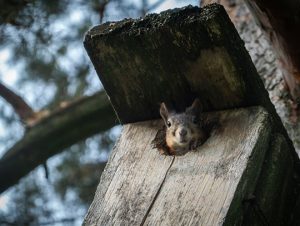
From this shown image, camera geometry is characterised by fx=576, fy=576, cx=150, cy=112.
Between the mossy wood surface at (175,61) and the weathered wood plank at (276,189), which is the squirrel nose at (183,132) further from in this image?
the weathered wood plank at (276,189)

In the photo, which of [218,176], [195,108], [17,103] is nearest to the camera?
[218,176]

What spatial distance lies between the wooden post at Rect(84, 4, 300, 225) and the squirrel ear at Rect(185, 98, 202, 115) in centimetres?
2

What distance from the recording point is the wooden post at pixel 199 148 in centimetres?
151

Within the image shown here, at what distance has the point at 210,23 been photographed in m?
1.53

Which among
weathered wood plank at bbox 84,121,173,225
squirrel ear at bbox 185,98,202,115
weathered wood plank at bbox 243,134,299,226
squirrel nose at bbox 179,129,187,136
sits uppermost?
squirrel ear at bbox 185,98,202,115

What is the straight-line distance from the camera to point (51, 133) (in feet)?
9.34

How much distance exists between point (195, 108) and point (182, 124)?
12.0 inches

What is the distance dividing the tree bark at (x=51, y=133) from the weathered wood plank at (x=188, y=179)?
1073 millimetres

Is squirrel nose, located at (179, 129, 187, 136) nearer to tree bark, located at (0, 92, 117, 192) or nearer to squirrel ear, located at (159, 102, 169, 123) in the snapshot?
squirrel ear, located at (159, 102, 169, 123)

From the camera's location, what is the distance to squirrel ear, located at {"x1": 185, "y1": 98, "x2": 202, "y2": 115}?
175 centimetres

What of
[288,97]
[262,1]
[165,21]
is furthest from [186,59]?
[288,97]

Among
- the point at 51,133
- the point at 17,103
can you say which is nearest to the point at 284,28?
the point at 51,133

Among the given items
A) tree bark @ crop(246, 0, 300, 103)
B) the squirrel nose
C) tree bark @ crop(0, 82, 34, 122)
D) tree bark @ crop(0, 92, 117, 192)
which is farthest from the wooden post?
tree bark @ crop(0, 82, 34, 122)

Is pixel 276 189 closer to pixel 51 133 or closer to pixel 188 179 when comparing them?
pixel 188 179
